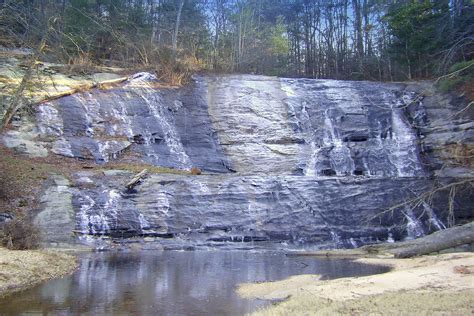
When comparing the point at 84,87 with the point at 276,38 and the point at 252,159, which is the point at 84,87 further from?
the point at 276,38

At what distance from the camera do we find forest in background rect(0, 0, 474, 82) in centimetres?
2752

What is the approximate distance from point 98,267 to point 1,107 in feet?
42.1

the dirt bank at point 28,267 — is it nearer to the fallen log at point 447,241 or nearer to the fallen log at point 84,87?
the fallen log at point 447,241

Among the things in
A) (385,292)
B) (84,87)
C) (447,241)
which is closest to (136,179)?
(84,87)

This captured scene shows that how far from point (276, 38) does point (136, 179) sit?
28819 mm

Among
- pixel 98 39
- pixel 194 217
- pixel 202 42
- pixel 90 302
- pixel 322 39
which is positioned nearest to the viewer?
A: pixel 90 302

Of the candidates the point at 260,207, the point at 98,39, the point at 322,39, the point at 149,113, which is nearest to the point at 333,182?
the point at 260,207

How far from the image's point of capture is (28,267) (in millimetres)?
9844

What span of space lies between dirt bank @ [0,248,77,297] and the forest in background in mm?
14905

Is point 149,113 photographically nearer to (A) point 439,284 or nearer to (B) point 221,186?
(B) point 221,186

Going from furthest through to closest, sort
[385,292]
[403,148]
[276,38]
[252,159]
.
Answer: [276,38] → [403,148] → [252,159] → [385,292]

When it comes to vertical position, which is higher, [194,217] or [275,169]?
[275,169]

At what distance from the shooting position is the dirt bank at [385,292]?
6734 mm

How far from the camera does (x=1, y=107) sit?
70.0 feet
